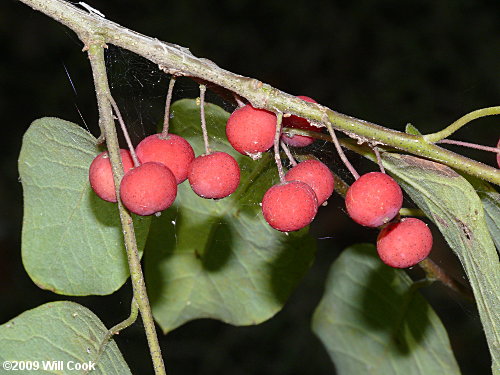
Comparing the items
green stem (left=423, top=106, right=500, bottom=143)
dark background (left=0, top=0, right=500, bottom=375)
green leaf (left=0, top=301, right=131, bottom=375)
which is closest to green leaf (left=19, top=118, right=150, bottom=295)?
green leaf (left=0, top=301, right=131, bottom=375)

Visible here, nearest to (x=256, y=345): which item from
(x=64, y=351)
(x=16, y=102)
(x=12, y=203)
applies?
(x=12, y=203)

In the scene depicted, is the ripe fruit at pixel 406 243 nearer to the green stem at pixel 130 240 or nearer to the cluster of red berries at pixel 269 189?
the cluster of red berries at pixel 269 189

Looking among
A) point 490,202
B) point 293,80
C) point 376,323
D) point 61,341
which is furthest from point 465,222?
point 293,80

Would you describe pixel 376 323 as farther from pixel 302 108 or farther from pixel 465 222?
pixel 302 108

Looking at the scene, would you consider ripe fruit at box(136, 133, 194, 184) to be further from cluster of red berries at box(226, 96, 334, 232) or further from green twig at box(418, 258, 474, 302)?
green twig at box(418, 258, 474, 302)

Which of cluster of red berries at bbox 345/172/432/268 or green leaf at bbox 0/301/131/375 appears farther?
green leaf at bbox 0/301/131/375

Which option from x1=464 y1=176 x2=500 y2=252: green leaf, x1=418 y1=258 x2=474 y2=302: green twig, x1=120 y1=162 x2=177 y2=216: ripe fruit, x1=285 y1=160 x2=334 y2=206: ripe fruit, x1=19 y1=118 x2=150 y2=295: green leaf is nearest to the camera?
x1=120 y1=162 x2=177 y2=216: ripe fruit
